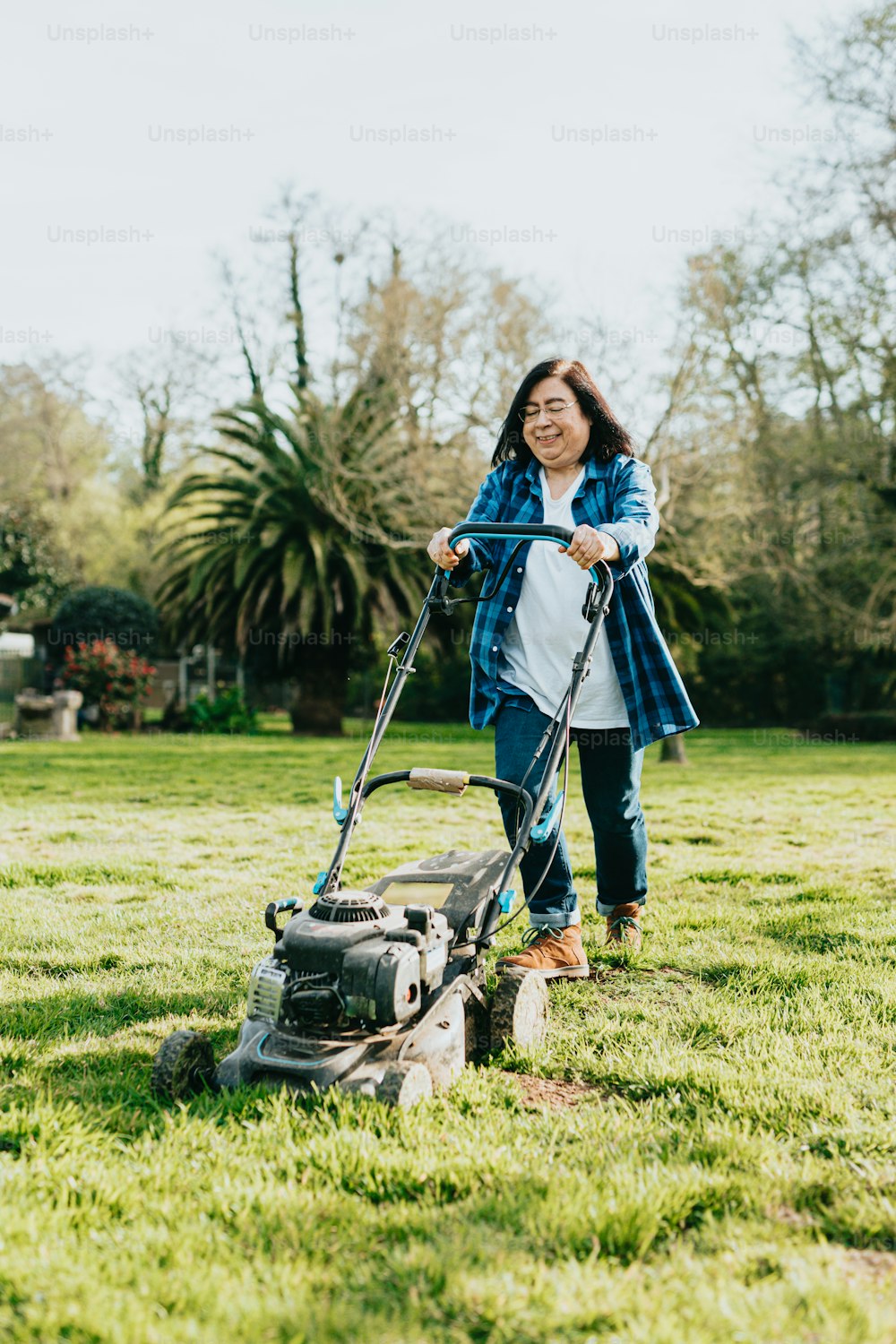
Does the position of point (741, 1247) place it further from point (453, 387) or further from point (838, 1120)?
point (453, 387)

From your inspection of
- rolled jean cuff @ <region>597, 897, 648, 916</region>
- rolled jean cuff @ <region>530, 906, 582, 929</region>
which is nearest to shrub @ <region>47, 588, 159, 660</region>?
rolled jean cuff @ <region>597, 897, 648, 916</region>

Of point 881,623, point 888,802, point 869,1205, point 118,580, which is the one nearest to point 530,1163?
point 869,1205

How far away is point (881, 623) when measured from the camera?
17.1m

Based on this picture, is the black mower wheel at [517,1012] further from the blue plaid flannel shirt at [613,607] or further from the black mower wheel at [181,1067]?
the blue plaid flannel shirt at [613,607]

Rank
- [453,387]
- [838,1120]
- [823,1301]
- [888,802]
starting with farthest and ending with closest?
[453,387] < [888,802] < [838,1120] < [823,1301]

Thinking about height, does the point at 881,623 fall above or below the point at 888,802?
above

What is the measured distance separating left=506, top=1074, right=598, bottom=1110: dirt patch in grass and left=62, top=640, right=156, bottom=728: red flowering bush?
53.0ft

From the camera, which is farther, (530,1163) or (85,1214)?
(530,1163)

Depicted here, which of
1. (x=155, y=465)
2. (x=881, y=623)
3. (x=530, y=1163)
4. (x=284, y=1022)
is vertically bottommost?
(x=530, y=1163)

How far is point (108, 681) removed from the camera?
59.8 ft

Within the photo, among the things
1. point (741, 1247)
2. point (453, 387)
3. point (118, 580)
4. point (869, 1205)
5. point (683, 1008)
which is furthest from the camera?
point (118, 580)

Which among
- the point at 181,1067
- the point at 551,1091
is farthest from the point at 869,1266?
the point at 181,1067

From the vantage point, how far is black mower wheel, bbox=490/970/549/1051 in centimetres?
306

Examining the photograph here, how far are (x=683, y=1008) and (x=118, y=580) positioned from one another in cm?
3297
